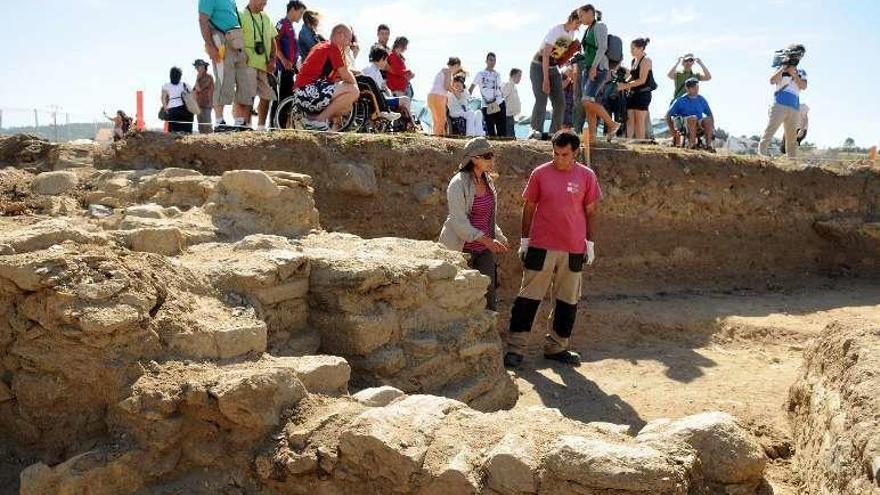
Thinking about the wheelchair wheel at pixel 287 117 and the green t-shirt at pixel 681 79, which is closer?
the wheelchair wheel at pixel 287 117

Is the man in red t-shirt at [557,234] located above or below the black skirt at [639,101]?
below

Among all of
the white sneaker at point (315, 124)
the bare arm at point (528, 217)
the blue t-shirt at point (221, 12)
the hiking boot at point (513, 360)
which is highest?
the blue t-shirt at point (221, 12)

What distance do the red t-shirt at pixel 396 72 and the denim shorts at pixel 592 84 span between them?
2.25 meters

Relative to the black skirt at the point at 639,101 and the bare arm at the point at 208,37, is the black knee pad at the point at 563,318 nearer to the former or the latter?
the bare arm at the point at 208,37

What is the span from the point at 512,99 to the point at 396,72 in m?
2.34

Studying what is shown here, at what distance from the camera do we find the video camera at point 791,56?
1063 cm

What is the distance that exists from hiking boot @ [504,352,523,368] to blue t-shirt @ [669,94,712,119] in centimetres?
587

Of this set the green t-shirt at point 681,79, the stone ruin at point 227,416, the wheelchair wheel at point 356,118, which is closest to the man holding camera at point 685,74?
the green t-shirt at point 681,79

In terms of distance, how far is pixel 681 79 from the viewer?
442 inches

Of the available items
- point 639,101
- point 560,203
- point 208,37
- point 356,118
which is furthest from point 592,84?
point 208,37

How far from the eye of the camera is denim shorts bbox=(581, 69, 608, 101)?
9875 millimetres

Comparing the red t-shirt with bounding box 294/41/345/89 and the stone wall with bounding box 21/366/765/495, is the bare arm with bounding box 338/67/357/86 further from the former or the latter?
the stone wall with bounding box 21/366/765/495

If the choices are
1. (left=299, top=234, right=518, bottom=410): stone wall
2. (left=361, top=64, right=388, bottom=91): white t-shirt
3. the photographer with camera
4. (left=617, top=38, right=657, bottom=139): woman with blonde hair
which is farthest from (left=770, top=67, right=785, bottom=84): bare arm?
(left=299, top=234, right=518, bottom=410): stone wall

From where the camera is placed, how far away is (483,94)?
1059 centimetres
